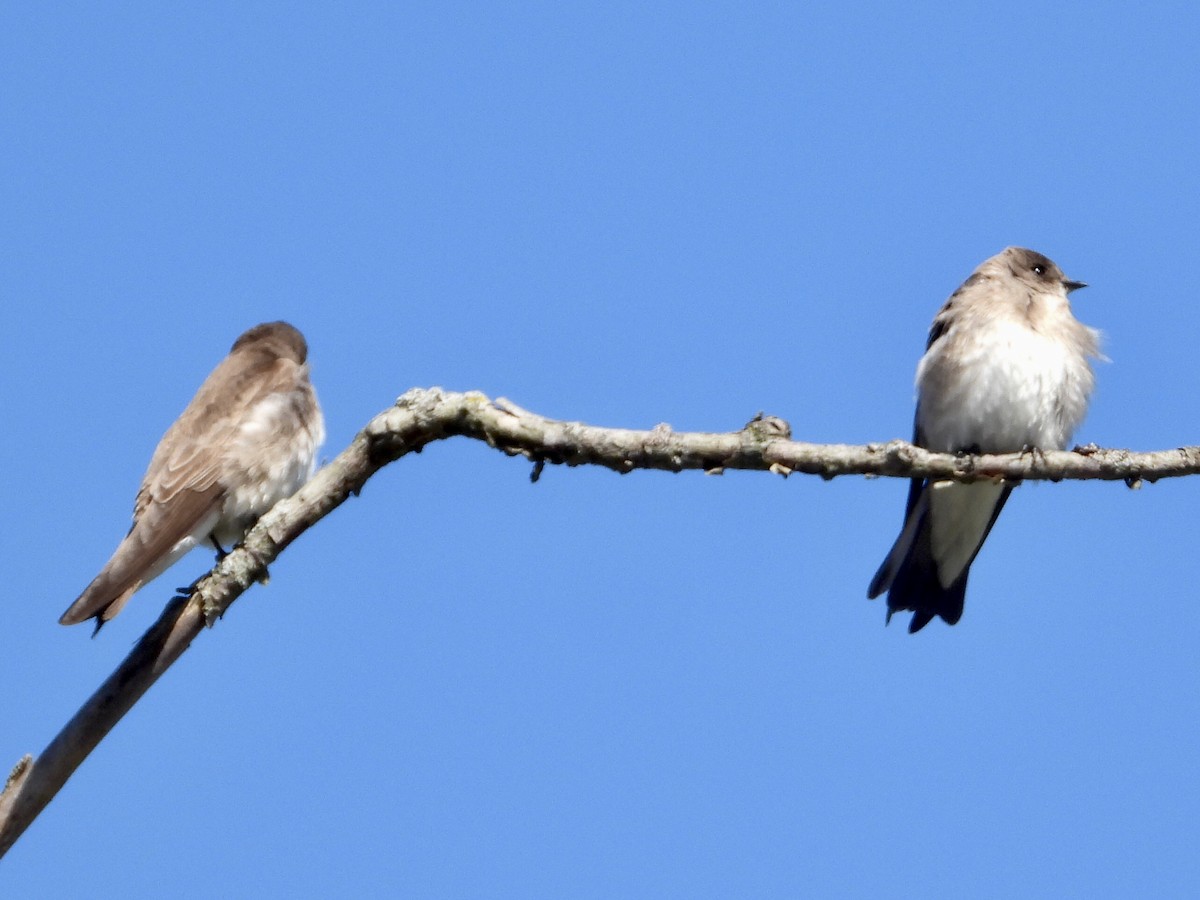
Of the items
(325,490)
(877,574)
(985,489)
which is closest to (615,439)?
(325,490)

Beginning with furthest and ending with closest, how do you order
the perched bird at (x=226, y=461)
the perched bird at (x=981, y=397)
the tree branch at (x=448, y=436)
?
the perched bird at (x=981, y=397) < the perched bird at (x=226, y=461) < the tree branch at (x=448, y=436)

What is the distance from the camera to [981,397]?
24.2 feet

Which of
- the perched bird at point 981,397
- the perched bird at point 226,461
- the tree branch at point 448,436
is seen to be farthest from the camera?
the perched bird at point 981,397

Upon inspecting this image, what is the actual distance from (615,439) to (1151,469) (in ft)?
5.67

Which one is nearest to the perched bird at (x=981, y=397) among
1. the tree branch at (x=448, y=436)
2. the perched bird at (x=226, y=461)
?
the tree branch at (x=448, y=436)

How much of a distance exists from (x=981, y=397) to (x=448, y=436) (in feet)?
12.2

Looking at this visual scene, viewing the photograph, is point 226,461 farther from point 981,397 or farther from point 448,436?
point 981,397

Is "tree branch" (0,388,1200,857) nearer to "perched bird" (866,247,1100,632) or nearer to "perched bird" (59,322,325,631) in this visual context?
"perched bird" (59,322,325,631)

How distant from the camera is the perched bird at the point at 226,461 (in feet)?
19.9

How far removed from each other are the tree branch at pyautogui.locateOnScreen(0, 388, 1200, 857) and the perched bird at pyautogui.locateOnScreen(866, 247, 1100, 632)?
8.08 feet

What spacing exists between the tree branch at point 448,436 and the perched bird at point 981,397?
2.46 m

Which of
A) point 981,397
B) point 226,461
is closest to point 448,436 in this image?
point 226,461

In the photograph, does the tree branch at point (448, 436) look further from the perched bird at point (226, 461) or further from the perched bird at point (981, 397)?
the perched bird at point (981, 397)

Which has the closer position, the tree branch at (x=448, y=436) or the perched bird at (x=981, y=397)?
the tree branch at (x=448, y=436)
